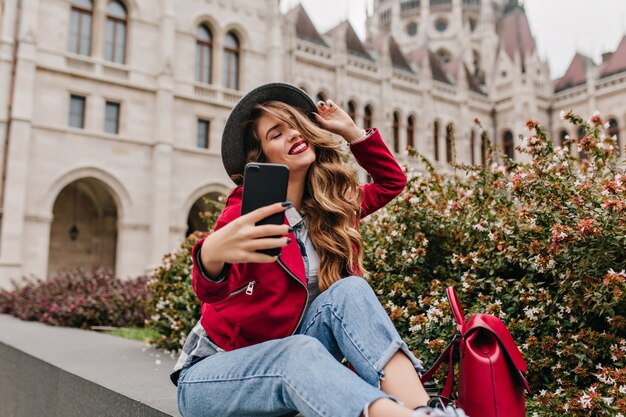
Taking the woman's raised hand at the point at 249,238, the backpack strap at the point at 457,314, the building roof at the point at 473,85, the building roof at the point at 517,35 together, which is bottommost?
the backpack strap at the point at 457,314

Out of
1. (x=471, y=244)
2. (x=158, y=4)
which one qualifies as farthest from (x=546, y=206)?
(x=158, y=4)

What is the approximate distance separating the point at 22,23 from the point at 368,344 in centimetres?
1642

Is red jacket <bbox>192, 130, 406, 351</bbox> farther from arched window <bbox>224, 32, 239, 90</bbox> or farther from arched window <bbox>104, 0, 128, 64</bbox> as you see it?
arched window <bbox>224, 32, 239, 90</bbox>

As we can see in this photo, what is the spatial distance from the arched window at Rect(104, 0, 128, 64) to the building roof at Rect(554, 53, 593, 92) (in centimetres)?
2189

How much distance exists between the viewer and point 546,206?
284 centimetres

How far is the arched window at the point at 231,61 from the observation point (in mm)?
18766

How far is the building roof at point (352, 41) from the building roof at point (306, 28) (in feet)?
2.87

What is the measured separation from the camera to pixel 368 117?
910 inches

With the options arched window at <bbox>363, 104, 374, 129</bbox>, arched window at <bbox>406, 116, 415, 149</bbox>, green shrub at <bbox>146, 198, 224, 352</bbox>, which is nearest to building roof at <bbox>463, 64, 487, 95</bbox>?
arched window at <bbox>406, 116, 415, 149</bbox>

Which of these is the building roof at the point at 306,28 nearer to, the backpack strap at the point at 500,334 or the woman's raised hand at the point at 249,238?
the backpack strap at the point at 500,334

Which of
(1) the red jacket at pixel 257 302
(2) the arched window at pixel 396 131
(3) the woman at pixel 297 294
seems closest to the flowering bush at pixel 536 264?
(3) the woman at pixel 297 294

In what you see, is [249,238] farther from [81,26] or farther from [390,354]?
[81,26]

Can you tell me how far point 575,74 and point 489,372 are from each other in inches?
1210

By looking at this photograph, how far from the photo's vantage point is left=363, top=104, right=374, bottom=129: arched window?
2289 centimetres
